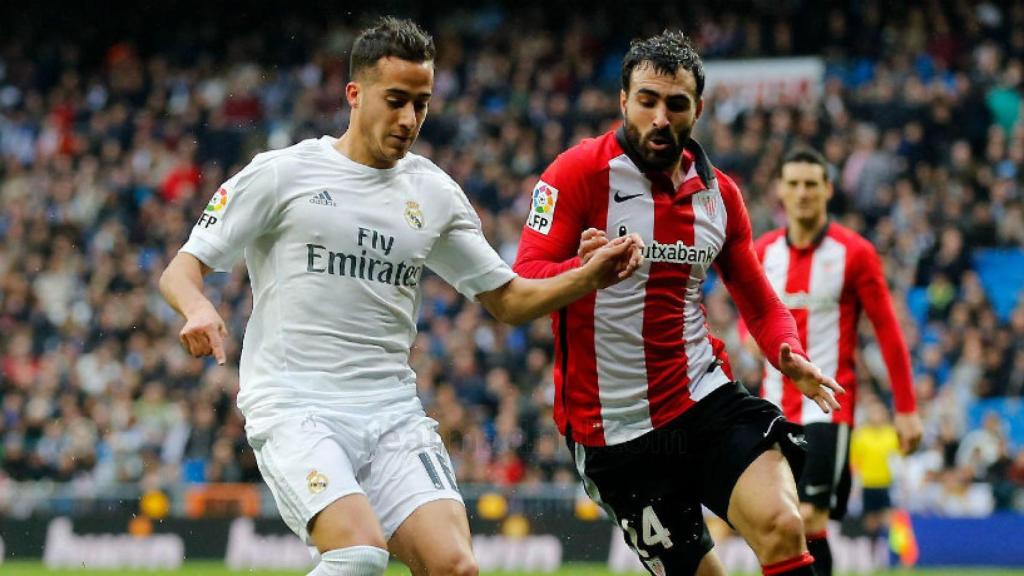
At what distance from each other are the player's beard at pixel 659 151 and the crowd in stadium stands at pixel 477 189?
899 centimetres

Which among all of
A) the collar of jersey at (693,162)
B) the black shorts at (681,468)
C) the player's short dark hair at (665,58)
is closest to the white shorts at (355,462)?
the black shorts at (681,468)

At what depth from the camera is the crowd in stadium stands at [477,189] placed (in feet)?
52.5

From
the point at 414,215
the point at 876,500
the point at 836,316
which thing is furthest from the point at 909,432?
the point at 876,500

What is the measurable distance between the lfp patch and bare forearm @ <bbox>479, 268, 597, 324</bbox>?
0.30 metres

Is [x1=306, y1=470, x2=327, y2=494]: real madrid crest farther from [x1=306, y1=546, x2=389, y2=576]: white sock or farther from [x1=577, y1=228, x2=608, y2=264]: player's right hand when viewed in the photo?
[x1=577, y1=228, x2=608, y2=264]: player's right hand

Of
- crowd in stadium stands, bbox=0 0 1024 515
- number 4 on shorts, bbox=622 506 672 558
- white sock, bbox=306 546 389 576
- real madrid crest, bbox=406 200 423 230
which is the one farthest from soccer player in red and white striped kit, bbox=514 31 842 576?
crowd in stadium stands, bbox=0 0 1024 515

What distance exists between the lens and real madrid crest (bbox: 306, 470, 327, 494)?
5223mm

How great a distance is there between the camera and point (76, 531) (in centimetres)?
1526

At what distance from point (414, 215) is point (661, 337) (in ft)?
3.81

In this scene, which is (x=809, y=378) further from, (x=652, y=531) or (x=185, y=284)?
(x=185, y=284)

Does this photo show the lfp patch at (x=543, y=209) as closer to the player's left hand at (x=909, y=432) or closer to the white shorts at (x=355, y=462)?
the white shorts at (x=355, y=462)

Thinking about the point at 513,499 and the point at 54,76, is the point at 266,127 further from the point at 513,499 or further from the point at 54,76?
the point at 513,499

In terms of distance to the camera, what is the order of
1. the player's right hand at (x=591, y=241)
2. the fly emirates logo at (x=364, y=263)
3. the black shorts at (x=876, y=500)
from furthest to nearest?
the black shorts at (x=876, y=500), the fly emirates logo at (x=364, y=263), the player's right hand at (x=591, y=241)

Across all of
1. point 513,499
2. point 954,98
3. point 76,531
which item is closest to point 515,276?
point 513,499
